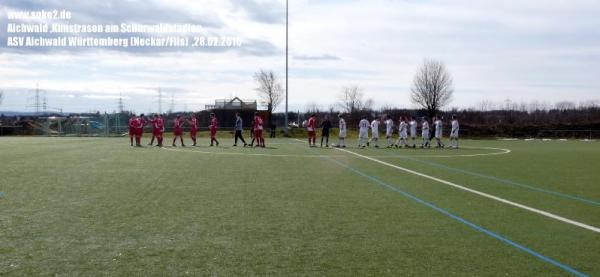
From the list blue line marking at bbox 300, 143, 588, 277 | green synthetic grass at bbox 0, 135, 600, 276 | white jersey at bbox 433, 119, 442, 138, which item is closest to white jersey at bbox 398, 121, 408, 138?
white jersey at bbox 433, 119, 442, 138

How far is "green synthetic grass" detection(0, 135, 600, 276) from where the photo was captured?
6.28 meters

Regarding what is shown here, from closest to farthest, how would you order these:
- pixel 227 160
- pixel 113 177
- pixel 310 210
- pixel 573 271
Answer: pixel 573 271 < pixel 310 210 < pixel 113 177 < pixel 227 160

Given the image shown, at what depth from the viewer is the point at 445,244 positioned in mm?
7305

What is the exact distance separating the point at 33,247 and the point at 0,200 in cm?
444

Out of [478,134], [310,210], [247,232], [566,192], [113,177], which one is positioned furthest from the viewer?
[478,134]

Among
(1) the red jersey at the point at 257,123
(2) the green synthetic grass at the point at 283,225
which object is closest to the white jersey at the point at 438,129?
(1) the red jersey at the point at 257,123

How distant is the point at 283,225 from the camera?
333 inches

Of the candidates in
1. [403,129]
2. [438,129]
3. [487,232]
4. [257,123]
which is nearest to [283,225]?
[487,232]

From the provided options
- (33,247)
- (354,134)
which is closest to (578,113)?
(354,134)

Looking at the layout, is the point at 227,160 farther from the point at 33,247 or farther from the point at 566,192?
the point at 33,247

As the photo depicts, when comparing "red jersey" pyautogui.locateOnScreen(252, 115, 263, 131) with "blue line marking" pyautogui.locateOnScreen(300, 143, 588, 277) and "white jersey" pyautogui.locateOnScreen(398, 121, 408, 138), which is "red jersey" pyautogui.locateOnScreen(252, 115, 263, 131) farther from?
"blue line marking" pyautogui.locateOnScreen(300, 143, 588, 277)

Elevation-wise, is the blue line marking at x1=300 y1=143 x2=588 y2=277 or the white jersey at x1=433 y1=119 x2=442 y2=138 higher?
the white jersey at x1=433 y1=119 x2=442 y2=138

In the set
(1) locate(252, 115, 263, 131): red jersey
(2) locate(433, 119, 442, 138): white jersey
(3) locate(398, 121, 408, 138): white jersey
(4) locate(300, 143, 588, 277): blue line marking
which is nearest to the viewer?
(4) locate(300, 143, 588, 277): blue line marking

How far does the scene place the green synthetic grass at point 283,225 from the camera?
6.28 m
